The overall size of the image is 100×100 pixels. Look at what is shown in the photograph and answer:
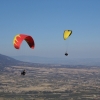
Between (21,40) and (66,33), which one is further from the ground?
(66,33)

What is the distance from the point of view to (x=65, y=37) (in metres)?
27.6

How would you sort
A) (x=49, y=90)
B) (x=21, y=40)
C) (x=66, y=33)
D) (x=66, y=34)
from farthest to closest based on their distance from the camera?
(x=49, y=90), (x=66, y=33), (x=66, y=34), (x=21, y=40)

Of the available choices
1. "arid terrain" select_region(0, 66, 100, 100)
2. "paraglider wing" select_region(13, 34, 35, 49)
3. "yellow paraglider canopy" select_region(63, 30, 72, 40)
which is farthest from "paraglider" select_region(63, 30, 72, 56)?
"arid terrain" select_region(0, 66, 100, 100)

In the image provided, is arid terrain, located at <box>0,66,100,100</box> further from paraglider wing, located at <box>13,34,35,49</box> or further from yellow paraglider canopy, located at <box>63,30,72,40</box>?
paraglider wing, located at <box>13,34,35,49</box>

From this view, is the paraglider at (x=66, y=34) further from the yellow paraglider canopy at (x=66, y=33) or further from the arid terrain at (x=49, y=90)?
the arid terrain at (x=49, y=90)

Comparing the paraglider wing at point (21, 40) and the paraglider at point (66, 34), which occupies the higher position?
the paraglider at point (66, 34)

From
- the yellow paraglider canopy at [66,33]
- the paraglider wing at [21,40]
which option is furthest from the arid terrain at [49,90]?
the paraglider wing at [21,40]

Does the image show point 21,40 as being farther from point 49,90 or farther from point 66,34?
point 49,90

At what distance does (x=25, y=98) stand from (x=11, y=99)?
5.01 m

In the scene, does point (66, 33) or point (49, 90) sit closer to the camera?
point (66, 33)

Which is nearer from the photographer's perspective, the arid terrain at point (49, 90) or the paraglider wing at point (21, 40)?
Answer: the paraglider wing at point (21, 40)

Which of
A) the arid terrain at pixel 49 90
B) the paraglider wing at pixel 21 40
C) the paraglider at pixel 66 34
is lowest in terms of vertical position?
the arid terrain at pixel 49 90

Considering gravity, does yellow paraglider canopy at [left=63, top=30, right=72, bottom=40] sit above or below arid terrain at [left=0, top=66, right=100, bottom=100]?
above

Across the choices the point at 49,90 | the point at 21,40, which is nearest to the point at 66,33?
the point at 21,40
